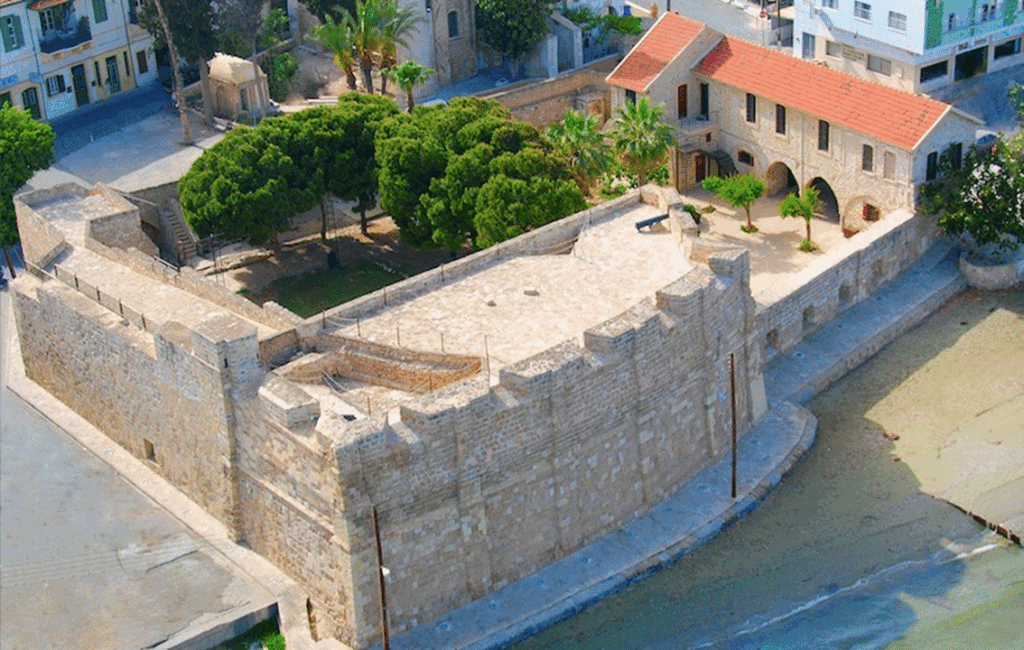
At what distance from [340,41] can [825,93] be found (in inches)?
867

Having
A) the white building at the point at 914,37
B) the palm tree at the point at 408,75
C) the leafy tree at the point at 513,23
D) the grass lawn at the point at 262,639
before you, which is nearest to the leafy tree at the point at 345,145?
the palm tree at the point at 408,75

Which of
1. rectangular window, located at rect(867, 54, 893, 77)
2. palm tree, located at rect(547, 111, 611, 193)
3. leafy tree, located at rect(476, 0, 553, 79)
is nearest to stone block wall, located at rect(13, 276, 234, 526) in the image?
palm tree, located at rect(547, 111, 611, 193)

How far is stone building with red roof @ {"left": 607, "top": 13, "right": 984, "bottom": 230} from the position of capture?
65875 mm

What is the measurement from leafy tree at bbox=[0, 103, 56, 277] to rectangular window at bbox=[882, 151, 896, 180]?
3244 centimetres

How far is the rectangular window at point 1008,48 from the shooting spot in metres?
76.8

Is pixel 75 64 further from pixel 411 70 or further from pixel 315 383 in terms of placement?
pixel 315 383

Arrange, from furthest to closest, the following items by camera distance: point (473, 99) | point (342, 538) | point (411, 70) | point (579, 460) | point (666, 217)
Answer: point (411, 70), point (473, 99), point (666, 217), point (579, 460), point (342, 538)

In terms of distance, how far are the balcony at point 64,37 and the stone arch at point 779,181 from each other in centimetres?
3126

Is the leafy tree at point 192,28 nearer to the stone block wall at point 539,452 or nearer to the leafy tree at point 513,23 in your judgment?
the leafy tree at point 513,23

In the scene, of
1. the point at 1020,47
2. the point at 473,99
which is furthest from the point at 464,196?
the point at 1020,47

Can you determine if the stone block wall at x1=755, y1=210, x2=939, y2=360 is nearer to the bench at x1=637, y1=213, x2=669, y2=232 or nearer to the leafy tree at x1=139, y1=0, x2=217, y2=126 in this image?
the bench at x1=637, y1=213, x2=669, y2=232

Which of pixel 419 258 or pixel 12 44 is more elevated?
pixel 12 44

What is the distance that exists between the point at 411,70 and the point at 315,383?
90.7 feet

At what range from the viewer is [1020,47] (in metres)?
77.4
